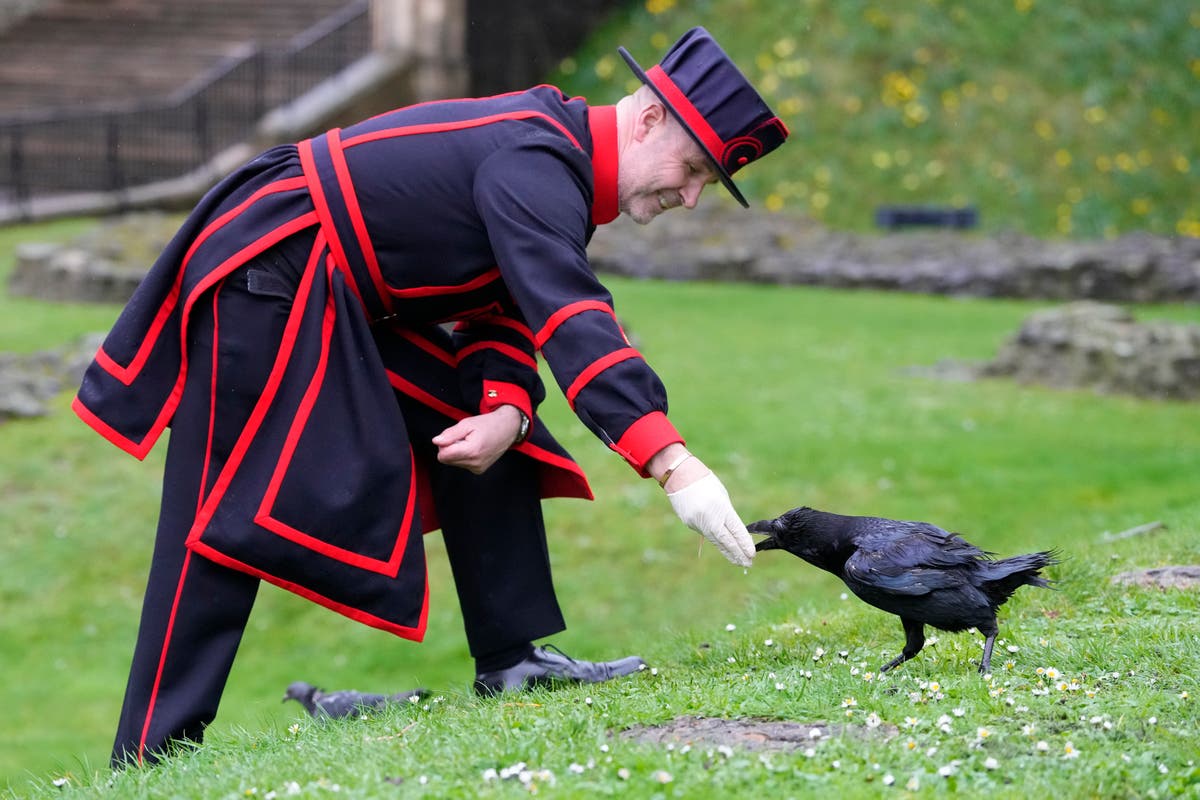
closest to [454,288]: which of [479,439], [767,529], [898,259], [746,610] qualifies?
[479,439]

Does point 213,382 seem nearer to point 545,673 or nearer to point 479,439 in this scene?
point 479,439

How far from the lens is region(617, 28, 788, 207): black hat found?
14.0ft

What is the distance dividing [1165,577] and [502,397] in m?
2.89

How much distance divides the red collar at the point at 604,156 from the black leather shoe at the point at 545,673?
1623 millimetres

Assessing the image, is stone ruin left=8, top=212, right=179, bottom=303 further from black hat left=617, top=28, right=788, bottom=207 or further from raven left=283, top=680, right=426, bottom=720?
black hat left=617, top=28, right=788, bottom=207

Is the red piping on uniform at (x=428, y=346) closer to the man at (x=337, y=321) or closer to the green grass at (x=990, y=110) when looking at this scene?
the man at (x=337, y=321)

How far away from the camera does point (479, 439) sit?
174 inches

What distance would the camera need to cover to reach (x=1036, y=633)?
4.96m

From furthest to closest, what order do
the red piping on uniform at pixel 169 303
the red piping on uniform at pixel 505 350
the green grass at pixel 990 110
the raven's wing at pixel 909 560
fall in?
the green grass at pixel 990 110 → the red piping on uniform at pixel 505 350 → the red piping on uniform at pixel 169 303 → the raven's wing at pixel 909 560

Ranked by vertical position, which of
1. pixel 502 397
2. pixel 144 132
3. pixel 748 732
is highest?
pixel 144 132

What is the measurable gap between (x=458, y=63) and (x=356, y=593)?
19.5 meters

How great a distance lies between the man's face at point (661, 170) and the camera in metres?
4.39

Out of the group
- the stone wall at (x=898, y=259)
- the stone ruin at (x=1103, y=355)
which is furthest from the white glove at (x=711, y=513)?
the stone wall at (x=898, y=259)

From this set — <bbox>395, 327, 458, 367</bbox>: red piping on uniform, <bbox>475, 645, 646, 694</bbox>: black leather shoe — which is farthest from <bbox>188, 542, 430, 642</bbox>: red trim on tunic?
<bbox>395, 327, 458, 367</bbox>: red piping on uniform
